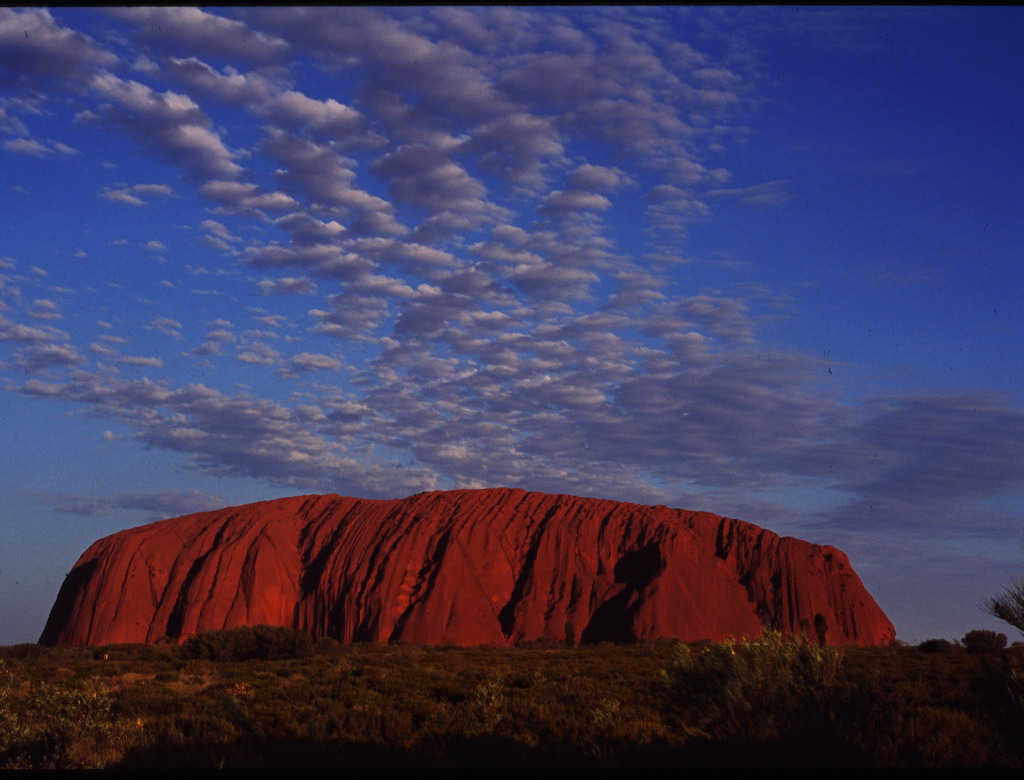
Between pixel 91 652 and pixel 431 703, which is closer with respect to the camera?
pixel 431 703

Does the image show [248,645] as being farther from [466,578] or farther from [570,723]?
[466,578]

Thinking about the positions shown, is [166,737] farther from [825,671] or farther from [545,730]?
[825,671]

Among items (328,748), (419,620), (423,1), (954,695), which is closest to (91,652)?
(419,620)

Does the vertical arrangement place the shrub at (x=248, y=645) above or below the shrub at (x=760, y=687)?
below

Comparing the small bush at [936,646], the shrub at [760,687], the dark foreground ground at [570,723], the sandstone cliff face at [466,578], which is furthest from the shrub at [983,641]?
the shrub at [760,687]

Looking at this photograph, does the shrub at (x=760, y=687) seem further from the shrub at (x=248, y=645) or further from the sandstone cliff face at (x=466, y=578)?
the sandstone cliff face at (x=466, y=578)

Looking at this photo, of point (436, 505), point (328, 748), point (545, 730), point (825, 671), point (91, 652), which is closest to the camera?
point (825, 671)
